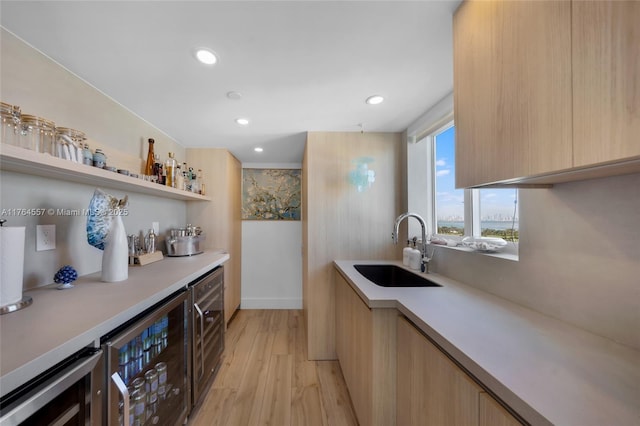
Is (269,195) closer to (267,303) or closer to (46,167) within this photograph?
(267,303)

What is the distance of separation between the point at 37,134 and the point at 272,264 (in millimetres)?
2717

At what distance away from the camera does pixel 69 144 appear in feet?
3.56

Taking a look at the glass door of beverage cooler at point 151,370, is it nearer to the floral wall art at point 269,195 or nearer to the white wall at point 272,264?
the white wall at point 272,264

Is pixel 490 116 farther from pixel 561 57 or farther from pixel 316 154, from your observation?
pixel 316 154

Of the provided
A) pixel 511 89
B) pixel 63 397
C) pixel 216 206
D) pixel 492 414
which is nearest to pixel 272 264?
pixel 216 206

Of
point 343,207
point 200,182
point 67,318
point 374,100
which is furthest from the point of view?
point 200,182

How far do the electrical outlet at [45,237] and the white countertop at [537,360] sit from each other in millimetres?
1877

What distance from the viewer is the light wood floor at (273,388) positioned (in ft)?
4.93

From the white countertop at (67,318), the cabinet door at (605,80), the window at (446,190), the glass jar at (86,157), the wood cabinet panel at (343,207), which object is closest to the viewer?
the cabinet door at (605,80)

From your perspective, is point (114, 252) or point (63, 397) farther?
point (114, 252)

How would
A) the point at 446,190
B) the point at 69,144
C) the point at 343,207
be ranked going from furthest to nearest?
the point at 343,207, the point at 446,190, the point at 69,144

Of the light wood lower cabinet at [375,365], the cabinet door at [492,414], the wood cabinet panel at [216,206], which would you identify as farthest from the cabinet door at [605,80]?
the wood cabinet panel at [216,206]

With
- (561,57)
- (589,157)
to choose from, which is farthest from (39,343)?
(561,57)

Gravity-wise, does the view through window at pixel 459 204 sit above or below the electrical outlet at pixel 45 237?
above
